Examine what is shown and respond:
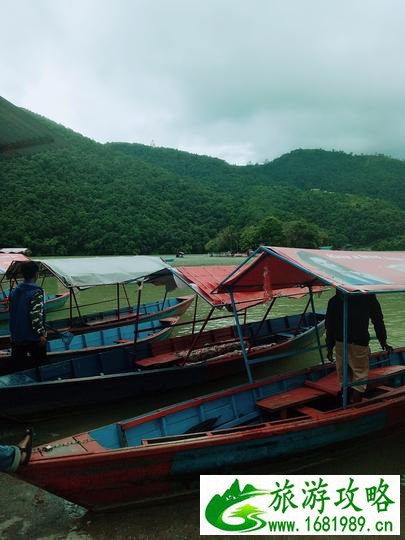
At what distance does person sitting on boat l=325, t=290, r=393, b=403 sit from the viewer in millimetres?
4977

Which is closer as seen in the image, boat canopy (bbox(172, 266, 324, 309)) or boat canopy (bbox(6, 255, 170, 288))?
boat canopy (bbox(172, 266, 324, 309))

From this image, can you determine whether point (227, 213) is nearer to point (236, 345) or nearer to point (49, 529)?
point (236, 345)

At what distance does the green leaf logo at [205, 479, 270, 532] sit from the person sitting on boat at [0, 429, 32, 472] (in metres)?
1.71

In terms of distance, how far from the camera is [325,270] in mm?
4625

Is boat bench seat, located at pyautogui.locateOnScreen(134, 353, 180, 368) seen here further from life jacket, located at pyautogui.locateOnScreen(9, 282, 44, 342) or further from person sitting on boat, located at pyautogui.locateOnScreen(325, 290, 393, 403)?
person sitting on boat, located at pyautogui.locateOnScreen(325, 290, 393, 403)

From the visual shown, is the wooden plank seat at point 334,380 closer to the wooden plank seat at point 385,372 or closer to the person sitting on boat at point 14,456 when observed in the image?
the wooden plank seat at point 385,372

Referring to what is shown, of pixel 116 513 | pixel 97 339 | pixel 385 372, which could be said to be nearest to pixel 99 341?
pixel 97 339

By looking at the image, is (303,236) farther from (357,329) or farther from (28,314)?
(28,314)

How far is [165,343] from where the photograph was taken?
345 inches

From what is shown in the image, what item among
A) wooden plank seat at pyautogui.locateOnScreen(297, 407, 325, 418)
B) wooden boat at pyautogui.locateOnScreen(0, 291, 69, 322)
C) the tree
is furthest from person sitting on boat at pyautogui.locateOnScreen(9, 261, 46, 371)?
the tree

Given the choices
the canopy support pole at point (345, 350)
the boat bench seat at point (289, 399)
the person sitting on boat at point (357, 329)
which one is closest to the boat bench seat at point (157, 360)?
the boat bench seat at point (289, 399)

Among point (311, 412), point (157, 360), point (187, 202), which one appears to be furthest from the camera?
point (187, 202)

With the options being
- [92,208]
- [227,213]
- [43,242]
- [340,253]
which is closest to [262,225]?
[227,213]

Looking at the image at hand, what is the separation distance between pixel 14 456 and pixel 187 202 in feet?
262
